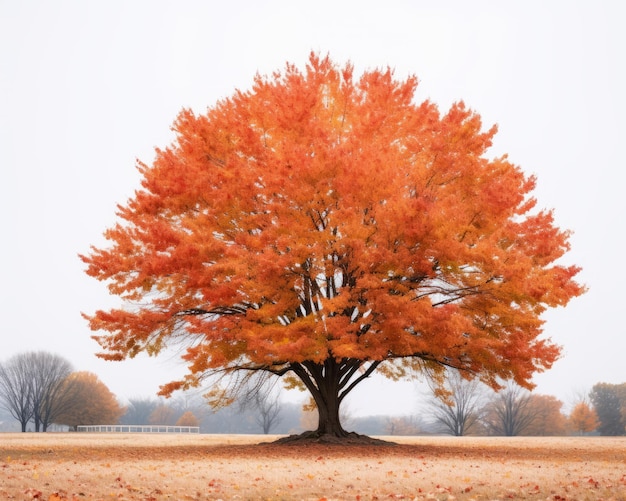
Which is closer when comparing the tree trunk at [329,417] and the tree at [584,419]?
the tree trunk at [329,417]

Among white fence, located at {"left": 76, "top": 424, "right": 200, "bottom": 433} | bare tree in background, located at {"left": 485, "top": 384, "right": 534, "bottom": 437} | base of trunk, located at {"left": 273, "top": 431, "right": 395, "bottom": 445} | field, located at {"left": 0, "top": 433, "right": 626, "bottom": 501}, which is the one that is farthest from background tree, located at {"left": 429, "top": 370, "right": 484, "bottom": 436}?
field, located at {"left": 0, "top": 433, "right": 626, "bottom": 501}

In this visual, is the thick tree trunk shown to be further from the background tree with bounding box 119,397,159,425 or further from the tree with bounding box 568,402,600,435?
the background tree with bounding box 119,397,159,425

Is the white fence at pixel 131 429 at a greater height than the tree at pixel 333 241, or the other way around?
the tree at pixel 333 241

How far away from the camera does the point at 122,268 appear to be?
20.3 m

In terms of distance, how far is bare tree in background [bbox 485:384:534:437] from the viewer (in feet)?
233

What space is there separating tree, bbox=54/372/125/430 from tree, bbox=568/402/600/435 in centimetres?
5012

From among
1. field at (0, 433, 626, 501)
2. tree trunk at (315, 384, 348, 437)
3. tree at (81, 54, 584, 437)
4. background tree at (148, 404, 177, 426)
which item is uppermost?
tree at (81, 54, 584, 437)

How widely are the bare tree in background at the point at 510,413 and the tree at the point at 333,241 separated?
53.0 metres

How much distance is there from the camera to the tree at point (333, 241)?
736 inches

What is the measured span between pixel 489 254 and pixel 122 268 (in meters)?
11.2

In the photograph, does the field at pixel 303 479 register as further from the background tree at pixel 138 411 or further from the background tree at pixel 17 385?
the background tree at pixel 138 411

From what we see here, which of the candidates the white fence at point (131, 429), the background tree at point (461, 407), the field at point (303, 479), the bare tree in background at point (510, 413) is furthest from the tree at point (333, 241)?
the bare tree in background at point (510, 413)

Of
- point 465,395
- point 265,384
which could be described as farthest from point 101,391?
point 265,384

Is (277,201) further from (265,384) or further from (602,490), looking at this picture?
(602,490)
